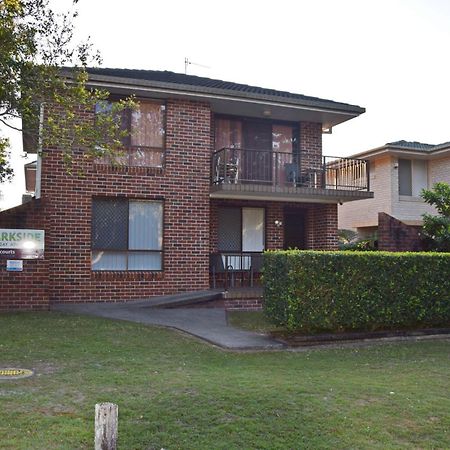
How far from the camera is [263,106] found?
15.4 meters

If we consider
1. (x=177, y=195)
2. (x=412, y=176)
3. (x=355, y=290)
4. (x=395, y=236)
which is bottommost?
(x=355, y=290)

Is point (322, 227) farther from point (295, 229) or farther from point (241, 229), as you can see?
point (241, 229)

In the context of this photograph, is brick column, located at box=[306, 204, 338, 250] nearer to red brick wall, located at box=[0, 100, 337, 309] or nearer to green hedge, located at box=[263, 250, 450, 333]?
red brick wall, located at box=[0, 100, 337, 309]

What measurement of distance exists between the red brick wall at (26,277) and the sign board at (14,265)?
7cm

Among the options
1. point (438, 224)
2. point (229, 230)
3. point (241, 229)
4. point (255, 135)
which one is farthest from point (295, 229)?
point (438, 224)

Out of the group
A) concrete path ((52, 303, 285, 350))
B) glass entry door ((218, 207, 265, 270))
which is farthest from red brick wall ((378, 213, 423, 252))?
concrete path ((52, 303, 285, 350))

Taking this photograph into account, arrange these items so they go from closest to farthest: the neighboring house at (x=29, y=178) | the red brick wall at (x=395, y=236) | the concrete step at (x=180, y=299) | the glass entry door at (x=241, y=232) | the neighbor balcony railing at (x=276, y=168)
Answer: the concrete step at (x=180, y=299)
the red brick wall at (x=395, y=236)
the neighbor balcony railing at (x=276, y=168)
the glass entry door at (x=241, y=232)
the neighboring house at (x=29, y=178)

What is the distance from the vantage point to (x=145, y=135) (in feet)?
47.8

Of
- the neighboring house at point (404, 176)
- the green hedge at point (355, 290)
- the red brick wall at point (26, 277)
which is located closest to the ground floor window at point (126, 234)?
the red brick wall at point (26, 277)

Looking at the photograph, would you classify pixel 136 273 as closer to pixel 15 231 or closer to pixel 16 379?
pixel 15 231

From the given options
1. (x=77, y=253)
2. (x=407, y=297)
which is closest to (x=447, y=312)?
(x=407, y=297)

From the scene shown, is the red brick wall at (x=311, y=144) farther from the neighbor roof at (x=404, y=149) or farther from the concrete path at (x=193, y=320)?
the concrete path at (x=193, y=320)

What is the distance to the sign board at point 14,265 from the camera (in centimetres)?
1161

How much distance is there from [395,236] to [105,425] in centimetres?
1295
